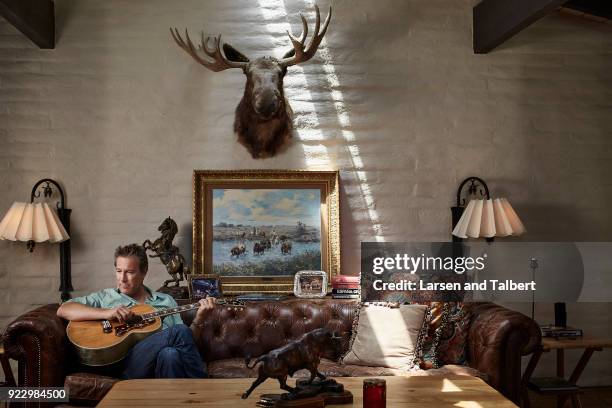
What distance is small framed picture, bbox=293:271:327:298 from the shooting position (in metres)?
5.06

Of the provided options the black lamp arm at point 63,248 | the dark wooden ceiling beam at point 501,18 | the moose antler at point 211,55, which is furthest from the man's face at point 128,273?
the dark wooden ceiling beam at point 501,18

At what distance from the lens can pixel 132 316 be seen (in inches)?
156

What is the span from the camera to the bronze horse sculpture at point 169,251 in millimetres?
4953

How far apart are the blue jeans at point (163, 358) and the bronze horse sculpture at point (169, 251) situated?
102 centimetres

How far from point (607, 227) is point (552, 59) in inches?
55.5

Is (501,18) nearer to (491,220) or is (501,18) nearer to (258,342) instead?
(491,220)

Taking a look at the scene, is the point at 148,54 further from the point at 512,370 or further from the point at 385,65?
the point at 512,370

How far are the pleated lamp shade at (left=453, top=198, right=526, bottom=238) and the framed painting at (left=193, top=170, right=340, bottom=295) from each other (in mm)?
972

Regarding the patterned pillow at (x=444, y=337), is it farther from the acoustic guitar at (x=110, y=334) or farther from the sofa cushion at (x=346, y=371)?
the acoustic guitar at (x=110, y=334)

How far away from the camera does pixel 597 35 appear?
573 cm

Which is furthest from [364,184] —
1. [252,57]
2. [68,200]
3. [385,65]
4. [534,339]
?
[68,200]

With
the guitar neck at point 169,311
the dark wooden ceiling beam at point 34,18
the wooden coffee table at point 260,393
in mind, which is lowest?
the wooden coffee table at point 260,393

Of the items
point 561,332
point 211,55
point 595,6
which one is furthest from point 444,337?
point 595,6

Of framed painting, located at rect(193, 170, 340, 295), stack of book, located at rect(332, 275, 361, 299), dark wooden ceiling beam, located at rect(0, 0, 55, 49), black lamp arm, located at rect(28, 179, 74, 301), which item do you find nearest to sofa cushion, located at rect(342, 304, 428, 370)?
stack of book, located at rect(332, 275, 361, 299)
